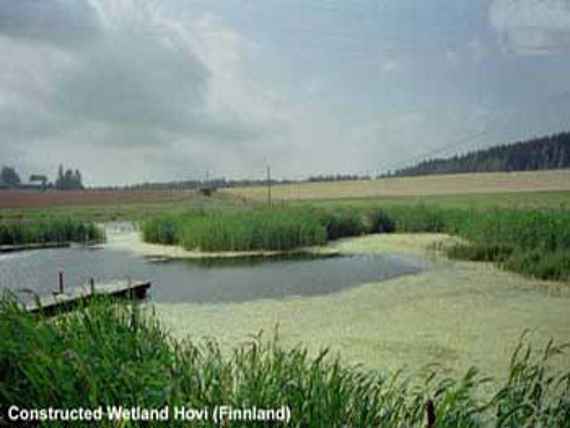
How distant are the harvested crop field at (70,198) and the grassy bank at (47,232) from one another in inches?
208

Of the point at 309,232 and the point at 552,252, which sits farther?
the point at 309,232

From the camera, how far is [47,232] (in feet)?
57.9

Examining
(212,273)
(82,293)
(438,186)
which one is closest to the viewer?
(82,293)

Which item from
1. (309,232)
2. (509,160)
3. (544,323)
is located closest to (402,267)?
(309,232)

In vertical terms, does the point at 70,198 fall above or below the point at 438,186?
below

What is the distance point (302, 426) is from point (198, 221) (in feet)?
46.2

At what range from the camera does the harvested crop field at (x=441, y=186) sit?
103 feet

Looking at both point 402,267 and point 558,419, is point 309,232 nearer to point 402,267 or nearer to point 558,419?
point 402,267

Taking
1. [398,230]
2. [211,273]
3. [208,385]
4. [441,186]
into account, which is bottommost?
[211,273]

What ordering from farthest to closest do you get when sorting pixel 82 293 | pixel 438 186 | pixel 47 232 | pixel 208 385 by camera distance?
1. pixel 438 186
2. pixel 47 232
3. pixel 82 293
4. pixel 208 385

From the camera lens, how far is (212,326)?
20.6ft

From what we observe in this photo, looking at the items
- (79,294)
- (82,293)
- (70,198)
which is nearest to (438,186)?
(70,198)

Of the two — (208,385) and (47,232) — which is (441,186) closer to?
(47,232)

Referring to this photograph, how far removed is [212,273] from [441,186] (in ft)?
90.6
